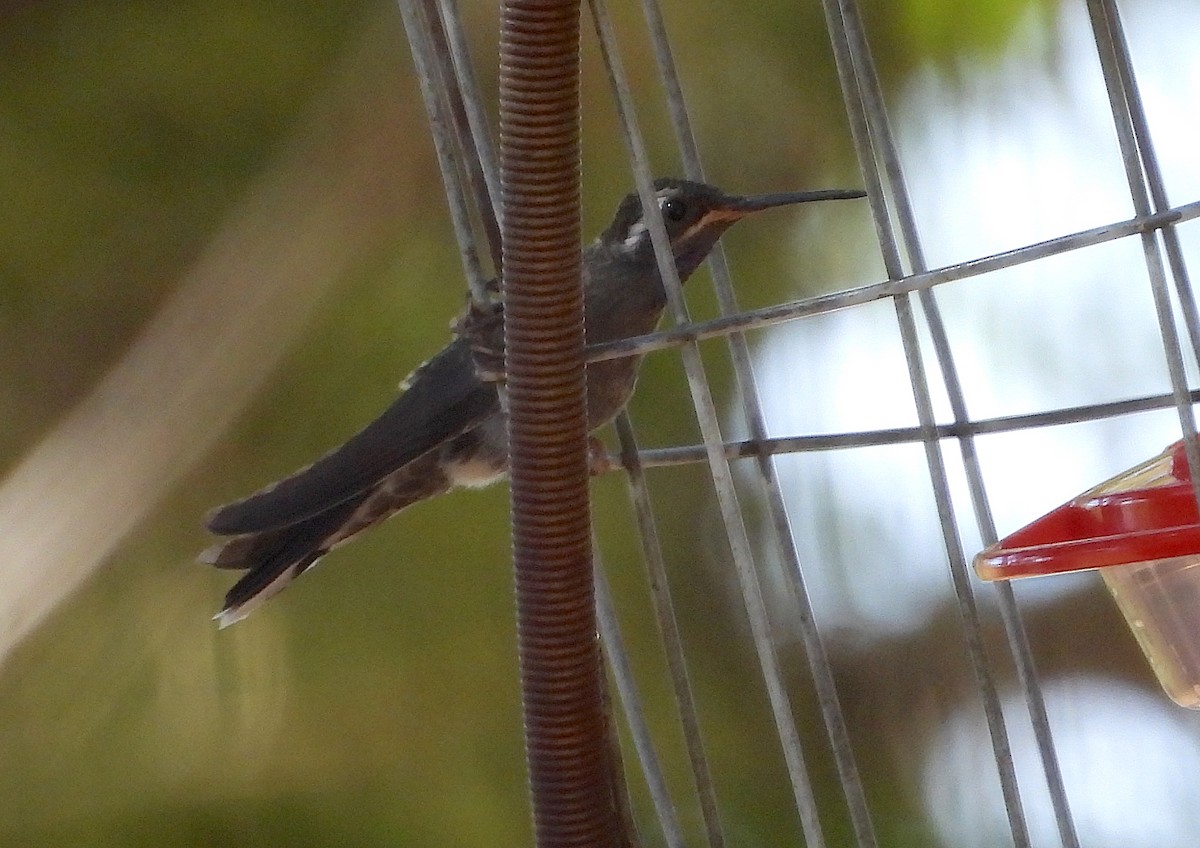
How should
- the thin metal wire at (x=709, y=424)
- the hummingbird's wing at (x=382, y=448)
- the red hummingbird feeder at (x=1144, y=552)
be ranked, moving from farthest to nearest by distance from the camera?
the hummingbird's wing at (x=382, y=448), the thin metal wire at (x=709, y=424), the red hummingbird feeder at (x=1144, y=552)

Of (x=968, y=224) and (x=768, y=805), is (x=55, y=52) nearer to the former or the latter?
(x=968, y=224)

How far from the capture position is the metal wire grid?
46 centimetres

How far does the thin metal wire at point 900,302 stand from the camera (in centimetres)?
58

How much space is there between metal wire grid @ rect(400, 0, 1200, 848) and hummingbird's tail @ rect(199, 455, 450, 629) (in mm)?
→ 352

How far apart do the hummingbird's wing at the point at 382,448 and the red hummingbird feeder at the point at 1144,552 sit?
1.43ft

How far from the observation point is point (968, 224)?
1.28m

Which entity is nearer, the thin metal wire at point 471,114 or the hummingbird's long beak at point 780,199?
the thin metal wire at point 471,114

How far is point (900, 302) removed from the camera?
1.98 ft

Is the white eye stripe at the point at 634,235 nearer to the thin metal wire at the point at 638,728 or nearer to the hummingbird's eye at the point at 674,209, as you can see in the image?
the hummingbird's eye at the point at 674,209

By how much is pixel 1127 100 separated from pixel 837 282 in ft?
2.88

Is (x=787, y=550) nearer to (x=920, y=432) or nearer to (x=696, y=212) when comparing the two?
(x=920, y=432)

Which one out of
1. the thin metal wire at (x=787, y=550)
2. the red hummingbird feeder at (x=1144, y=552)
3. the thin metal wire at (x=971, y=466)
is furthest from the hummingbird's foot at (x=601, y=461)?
the red hummingbird feeder at (x=1144, y=552)

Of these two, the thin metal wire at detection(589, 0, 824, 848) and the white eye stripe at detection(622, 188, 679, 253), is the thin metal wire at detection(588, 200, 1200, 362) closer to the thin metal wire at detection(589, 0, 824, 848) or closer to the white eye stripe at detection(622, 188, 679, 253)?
the thin metal wire at detection(589, 0, 824, 848)

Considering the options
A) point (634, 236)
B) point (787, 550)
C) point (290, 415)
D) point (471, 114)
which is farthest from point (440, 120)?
point (290, 415)
